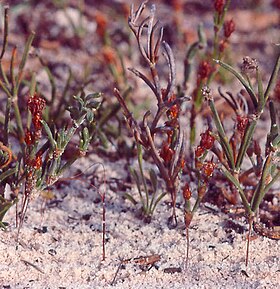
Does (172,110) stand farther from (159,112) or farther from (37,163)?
Result: (37,163)

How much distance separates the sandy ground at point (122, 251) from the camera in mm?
2123

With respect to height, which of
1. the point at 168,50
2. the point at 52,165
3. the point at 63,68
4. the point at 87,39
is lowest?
the point at 52,165

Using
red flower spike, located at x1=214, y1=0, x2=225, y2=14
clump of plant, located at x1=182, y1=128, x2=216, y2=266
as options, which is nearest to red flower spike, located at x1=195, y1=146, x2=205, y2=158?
clump of plant, located at x1=182, y1=128, x2=216, y2=266

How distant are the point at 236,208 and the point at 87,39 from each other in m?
1.78

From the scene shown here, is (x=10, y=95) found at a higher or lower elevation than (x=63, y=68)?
lower

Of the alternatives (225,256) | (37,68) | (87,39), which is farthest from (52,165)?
(87,39)

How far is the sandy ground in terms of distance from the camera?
2.12m

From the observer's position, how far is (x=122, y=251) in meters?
2.27

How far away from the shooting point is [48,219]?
95.9 inches

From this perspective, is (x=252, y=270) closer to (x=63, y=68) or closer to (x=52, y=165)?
(x=52, y=165)

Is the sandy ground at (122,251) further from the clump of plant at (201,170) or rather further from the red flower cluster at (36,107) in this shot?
the red flower cluster at (36,107)

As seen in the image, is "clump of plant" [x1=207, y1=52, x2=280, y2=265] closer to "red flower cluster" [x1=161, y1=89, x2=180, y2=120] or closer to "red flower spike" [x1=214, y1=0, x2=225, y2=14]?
"red flower cluster" [x1=161, y1=89, x2=180, y2=120]

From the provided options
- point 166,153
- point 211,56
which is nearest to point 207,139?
point 166,153

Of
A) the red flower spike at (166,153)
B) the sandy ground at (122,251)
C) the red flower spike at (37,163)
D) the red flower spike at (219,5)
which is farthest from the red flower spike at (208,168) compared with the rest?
the red flower spike at (219,5)
